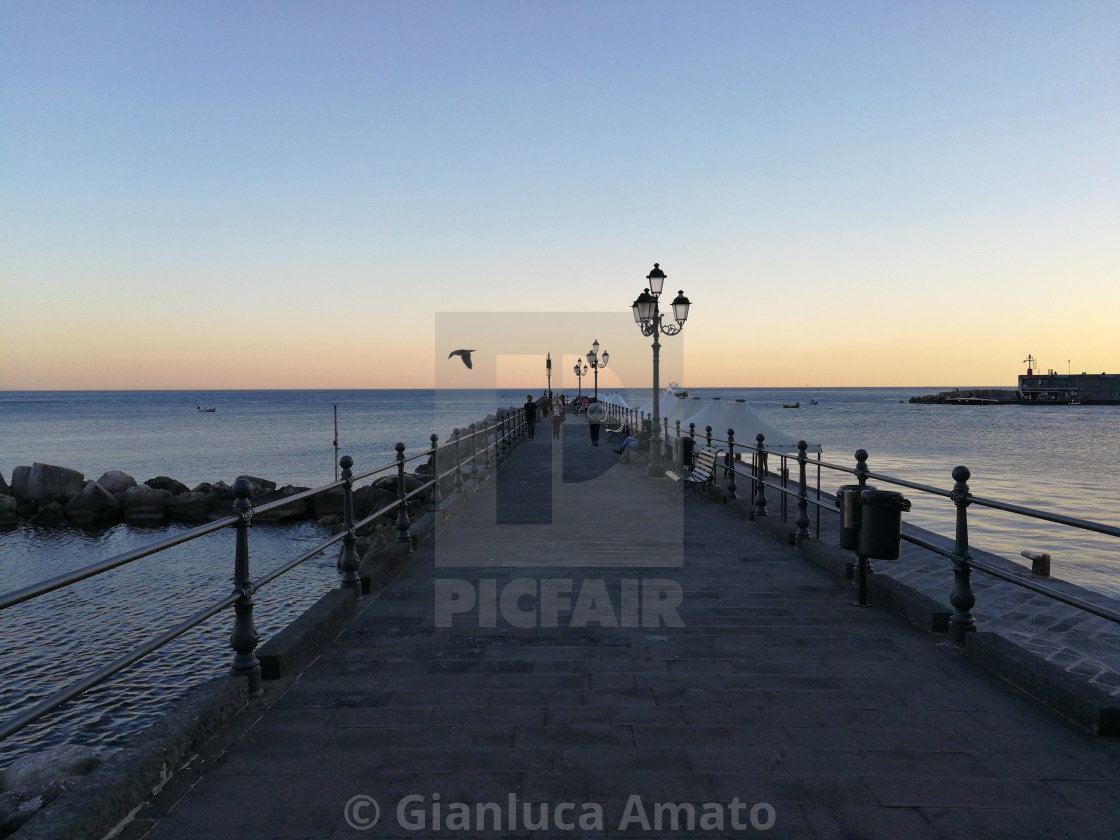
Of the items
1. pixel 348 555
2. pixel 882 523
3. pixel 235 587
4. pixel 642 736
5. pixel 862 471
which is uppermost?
pixel 862 471

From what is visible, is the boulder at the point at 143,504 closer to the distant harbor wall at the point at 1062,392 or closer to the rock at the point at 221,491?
the rock at the point at 221,491

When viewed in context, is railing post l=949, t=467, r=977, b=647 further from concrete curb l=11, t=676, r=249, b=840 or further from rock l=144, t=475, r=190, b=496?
rock l=144, t=475, r=190, b=496

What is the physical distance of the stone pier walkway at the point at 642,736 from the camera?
→ 3.18m

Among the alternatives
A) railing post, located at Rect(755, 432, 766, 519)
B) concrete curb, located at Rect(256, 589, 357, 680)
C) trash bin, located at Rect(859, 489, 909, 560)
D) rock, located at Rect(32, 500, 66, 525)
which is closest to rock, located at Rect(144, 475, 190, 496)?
rock, located at Rect(32, 500, 66, 525)

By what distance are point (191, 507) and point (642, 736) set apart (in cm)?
2741

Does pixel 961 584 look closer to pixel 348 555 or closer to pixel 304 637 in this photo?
pixel 304 637

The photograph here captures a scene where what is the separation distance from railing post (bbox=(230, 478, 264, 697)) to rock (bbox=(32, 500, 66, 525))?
28058 millimetres

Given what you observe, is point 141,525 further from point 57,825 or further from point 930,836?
point 930,836

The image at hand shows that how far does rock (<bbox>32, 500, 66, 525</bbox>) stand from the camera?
88.9 ft

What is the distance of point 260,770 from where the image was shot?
3627 mm

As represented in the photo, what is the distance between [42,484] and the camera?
28281 millimetres

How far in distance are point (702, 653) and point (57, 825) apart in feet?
12.8

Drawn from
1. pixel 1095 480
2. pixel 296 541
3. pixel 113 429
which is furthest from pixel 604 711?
pixel 113 429

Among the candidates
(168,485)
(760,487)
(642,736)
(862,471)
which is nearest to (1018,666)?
(862,471)
